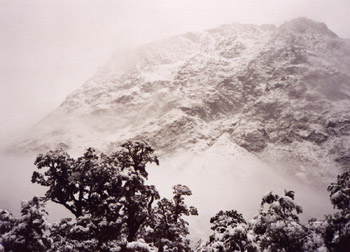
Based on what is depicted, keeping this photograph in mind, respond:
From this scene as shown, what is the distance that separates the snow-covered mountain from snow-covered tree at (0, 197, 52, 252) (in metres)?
132

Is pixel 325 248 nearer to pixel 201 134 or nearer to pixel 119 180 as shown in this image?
pixel 119 180

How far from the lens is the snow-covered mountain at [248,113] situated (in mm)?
136625

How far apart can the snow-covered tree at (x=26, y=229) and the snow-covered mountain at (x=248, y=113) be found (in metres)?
132

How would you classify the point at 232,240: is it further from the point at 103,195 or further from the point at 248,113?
the point at 248,113

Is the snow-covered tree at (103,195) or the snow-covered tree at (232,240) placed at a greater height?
the snow-covered tree at (103,195)

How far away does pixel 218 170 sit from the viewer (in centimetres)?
13988

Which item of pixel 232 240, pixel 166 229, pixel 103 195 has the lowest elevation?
pixel 232 240

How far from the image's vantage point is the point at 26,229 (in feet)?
35.8

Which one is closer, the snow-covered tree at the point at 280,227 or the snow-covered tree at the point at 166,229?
the snow-covered tree at the point at 280,227

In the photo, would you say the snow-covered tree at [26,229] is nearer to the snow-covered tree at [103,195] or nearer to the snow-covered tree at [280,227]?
the snow-covered tree at [103,195]

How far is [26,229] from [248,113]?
162 metres

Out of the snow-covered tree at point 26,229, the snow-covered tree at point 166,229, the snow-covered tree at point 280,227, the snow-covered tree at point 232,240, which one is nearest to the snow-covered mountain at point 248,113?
the snow-covered tree at point 166,229

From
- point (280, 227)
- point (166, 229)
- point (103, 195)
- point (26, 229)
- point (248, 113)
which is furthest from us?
point (248, 113)

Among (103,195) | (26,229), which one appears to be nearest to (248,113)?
(103,195)
